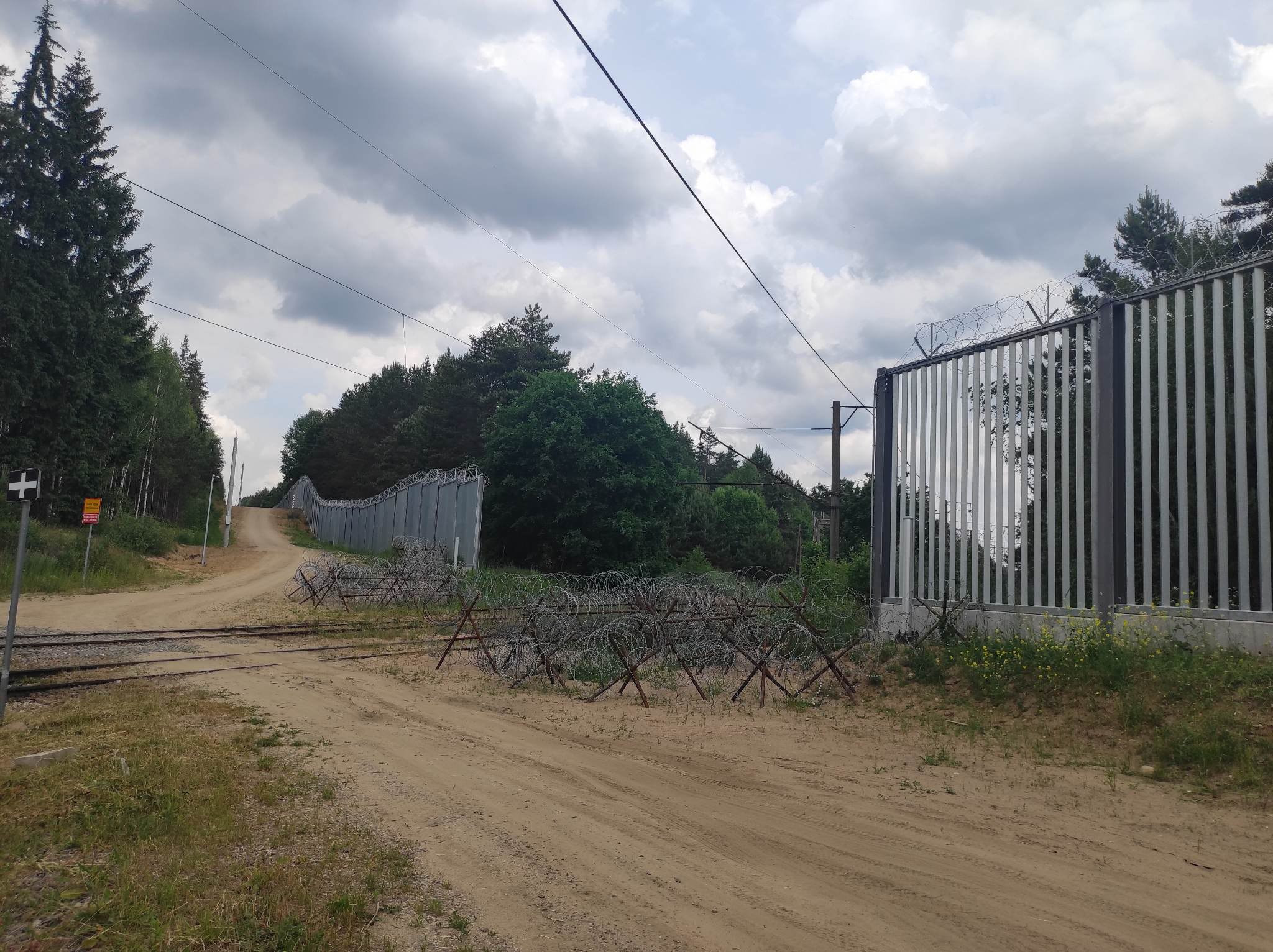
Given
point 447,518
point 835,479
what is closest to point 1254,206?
point 835,479

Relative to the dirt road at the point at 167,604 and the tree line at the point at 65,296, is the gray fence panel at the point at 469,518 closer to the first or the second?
the dirt road at the point at 167,604

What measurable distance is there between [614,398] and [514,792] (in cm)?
3164

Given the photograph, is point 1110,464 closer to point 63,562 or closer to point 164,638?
point 164,638

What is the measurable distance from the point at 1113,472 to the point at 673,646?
5.91 m

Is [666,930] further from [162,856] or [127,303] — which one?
[127,303]

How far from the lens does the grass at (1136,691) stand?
6.91 metres

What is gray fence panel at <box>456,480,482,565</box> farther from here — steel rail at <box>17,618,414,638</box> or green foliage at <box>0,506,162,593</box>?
steel rail at <box>17,618,414,638</box>

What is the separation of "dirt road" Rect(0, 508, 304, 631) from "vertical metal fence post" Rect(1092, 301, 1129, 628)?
16384mm

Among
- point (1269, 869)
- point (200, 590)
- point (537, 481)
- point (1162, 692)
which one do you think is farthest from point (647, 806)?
point (537, 481)

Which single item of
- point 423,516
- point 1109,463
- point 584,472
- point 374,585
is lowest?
point 374,585

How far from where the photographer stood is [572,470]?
118ft

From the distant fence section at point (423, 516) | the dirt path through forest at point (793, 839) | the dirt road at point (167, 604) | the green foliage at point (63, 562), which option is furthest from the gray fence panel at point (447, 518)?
the dirt path through forest at point (793, 839)

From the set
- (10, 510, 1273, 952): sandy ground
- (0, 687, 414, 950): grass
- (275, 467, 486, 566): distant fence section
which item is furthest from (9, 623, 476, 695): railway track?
(275, 467, 486, 566): distant fence section

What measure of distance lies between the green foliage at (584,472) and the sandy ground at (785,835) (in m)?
26.4
